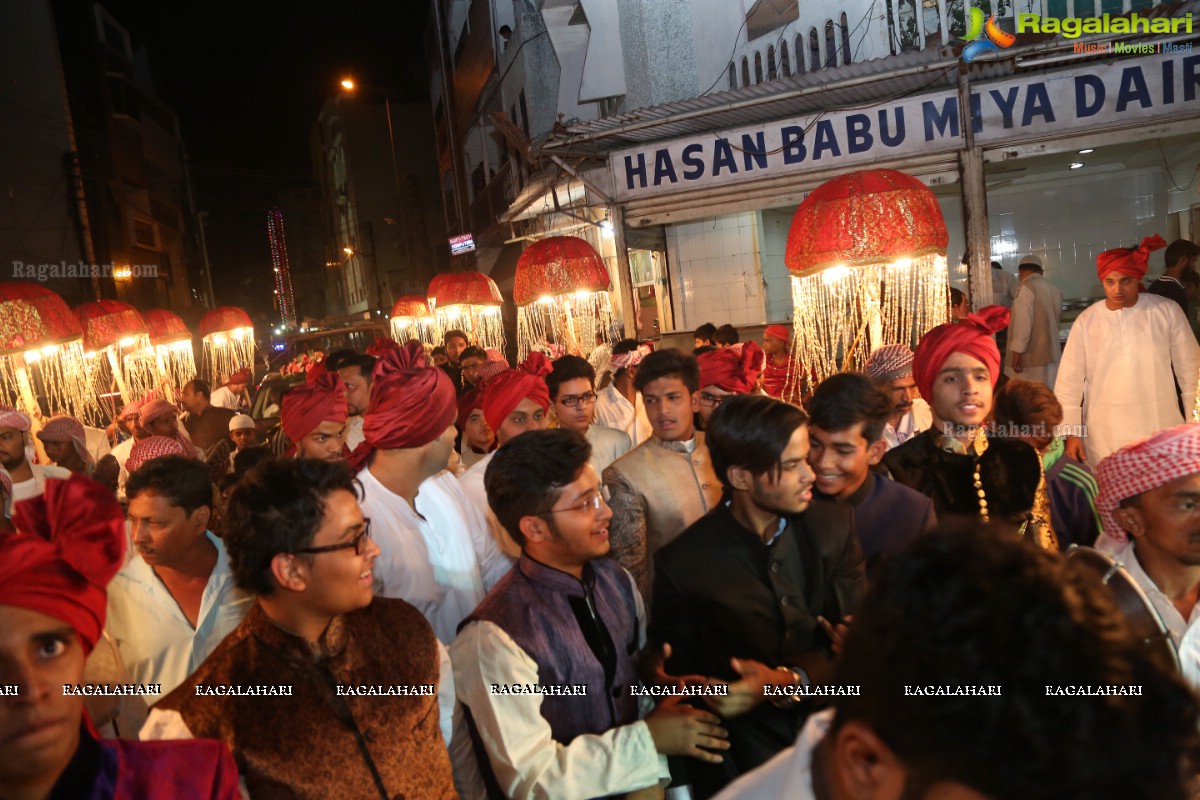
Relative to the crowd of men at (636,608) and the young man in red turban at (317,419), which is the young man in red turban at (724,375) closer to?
the crowd of men at (636,608)

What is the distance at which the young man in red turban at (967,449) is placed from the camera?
3.24 metres

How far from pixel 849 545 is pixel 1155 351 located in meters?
4.61

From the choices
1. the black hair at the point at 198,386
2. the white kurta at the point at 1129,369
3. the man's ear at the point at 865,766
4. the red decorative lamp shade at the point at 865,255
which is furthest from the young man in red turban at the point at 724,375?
the black hair at the point at 198,386

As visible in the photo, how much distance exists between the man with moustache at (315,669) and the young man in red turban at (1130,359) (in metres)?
5.39

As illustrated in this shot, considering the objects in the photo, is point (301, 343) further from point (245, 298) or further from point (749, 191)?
point (245, 298)

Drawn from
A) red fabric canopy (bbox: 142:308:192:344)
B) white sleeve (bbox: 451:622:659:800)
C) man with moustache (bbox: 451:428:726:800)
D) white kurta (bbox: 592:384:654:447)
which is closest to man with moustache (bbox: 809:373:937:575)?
man with moustache (bbox: 451:428:726:800)

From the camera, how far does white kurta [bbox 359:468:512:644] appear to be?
3.19 m

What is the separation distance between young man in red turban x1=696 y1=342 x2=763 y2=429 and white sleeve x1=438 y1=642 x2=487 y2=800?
2.70 meters

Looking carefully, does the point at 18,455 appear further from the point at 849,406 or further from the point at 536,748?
the point at 849,406

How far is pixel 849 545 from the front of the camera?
259 cm

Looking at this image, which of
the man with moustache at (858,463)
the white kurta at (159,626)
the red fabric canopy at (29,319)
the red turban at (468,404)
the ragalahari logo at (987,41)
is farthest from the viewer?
the ragalahari logo at (987,41)

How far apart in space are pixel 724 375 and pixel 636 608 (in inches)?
89.5

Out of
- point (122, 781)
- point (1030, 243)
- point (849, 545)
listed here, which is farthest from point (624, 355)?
point (1030, 243)

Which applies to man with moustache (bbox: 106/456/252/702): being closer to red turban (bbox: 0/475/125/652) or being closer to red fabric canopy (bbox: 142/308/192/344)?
red turban (bbox: 0/475/125/652)
